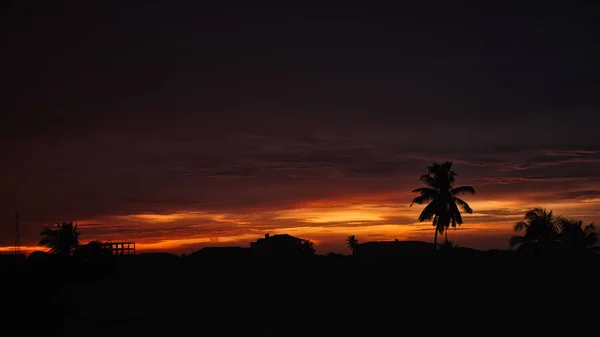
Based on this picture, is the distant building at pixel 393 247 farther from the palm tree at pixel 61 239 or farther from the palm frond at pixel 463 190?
the palm tree at pixel 61 239

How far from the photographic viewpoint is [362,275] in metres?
40.2

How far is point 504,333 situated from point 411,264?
440 inches

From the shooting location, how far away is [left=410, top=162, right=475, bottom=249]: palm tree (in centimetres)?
5378

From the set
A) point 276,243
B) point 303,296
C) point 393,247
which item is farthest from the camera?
point 276,243

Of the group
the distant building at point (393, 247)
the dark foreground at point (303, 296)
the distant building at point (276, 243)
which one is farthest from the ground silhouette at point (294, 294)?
the distant building at point (276, 243)

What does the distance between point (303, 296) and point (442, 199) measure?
21761 mm

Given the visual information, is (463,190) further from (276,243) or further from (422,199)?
(276,243)

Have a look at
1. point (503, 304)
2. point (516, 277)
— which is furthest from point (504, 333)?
point (516, 277)

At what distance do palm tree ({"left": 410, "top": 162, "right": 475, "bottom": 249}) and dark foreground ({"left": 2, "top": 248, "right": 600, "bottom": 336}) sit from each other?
1034 centimetres

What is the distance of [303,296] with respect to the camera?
37.0 m

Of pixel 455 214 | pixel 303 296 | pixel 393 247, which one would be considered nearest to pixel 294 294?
pixel 303 296

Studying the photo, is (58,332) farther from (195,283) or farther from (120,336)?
(195,283)

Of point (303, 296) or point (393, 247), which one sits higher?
point (393, 247)

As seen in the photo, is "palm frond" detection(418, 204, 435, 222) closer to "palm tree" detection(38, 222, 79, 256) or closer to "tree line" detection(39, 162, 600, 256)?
"tree line" detection(39, 162, 600, 256)
